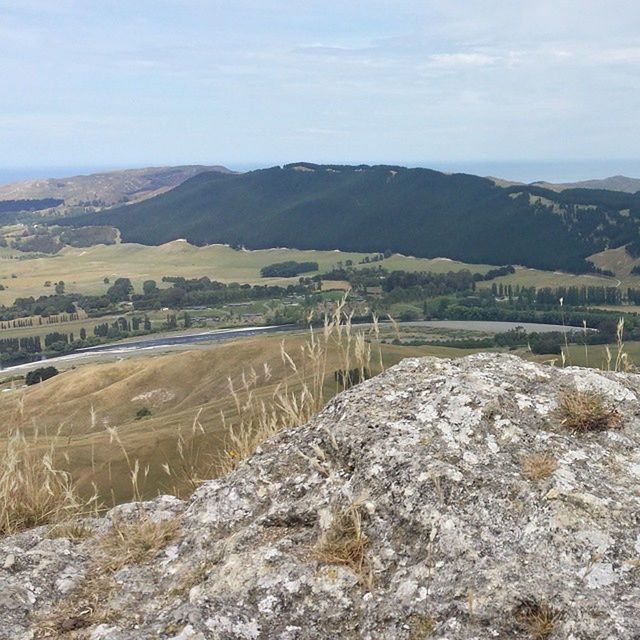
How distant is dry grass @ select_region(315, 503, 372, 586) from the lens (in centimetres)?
545

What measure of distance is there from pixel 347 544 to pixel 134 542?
203cm

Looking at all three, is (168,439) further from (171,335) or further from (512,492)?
(171,335)

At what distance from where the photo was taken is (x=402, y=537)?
555 cm

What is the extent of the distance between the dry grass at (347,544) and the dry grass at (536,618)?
117 centimetres

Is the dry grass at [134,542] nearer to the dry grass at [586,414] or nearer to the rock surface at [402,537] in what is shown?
the rock surface at [402,537]

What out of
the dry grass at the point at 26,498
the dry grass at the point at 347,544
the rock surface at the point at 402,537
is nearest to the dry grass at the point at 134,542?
the rock surface at the point at 402,537

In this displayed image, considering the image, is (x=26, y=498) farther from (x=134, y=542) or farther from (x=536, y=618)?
(x=536, y=618)

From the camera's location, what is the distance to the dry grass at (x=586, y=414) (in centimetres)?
663

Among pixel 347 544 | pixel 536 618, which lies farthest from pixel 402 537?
pixel 536 618

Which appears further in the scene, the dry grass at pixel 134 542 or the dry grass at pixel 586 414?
the dry grass at pixel 586 414

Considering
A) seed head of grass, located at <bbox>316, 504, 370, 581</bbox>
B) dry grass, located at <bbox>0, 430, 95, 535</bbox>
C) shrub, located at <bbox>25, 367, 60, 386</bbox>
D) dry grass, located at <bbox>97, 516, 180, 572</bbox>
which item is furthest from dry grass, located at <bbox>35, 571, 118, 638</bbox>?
shrub, located at <bbox>25, 367, 60, 386</bbox>

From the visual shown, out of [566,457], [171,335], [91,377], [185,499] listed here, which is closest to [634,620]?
[566,457]

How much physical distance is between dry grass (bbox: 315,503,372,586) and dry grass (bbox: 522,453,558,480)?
4.79 feet

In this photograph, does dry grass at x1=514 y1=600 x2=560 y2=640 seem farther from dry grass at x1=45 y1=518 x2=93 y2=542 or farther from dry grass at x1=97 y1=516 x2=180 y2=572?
dry grass at x1=45 y1=518 x2=93 y2=542
